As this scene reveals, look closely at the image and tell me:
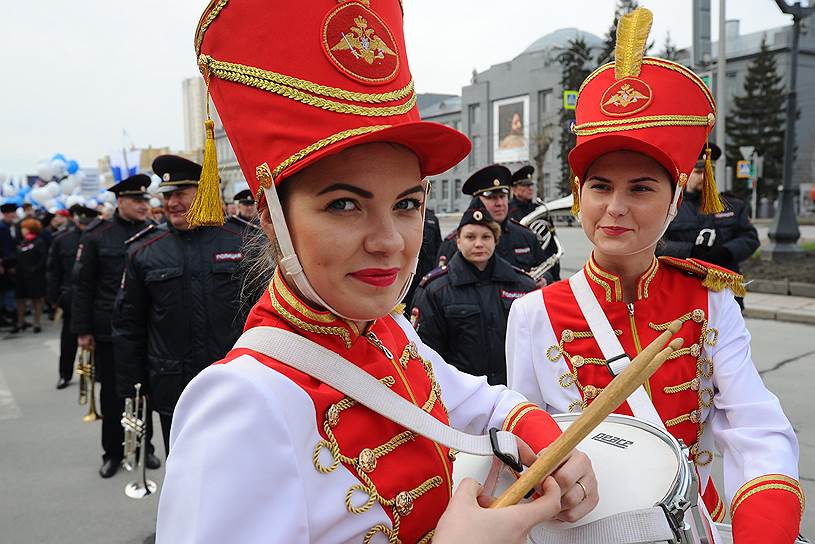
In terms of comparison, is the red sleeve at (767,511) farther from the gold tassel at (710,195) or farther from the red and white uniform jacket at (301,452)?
the gold tassel at (710,195)

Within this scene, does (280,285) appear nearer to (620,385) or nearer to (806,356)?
(620,385)

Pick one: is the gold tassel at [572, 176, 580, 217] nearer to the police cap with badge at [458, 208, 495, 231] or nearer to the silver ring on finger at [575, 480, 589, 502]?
the silver ring on finger at [575, 480, 589, 502]

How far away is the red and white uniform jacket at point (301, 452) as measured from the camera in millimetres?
1011

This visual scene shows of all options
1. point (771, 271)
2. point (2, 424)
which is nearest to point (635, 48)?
point (2, 424)

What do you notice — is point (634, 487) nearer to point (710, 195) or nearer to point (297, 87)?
point (297, 87)

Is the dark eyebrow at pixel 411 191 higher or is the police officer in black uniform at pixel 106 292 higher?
the dark eyebrow at pixel 411 191

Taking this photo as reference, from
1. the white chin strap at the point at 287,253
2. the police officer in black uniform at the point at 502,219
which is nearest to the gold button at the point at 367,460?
the white chin strap at the point at 287,253

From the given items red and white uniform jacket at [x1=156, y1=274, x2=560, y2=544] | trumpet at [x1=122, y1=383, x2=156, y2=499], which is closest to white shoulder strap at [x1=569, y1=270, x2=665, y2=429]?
red and white uniform jacket at [x1=156, y1=274, x2=560, y2=544]

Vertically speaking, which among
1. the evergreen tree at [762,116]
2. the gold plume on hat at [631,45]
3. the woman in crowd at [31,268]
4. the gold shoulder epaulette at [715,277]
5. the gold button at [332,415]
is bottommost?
the woman in crowd at [31,268]

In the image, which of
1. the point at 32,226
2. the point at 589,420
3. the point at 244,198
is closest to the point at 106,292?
the point at 244,198

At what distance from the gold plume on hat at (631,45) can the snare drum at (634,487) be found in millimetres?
1180

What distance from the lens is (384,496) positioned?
1.22m

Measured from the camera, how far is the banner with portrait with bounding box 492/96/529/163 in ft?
181

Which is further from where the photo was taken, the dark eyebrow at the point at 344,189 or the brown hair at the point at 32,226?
the brown hair at the point at 32,226
